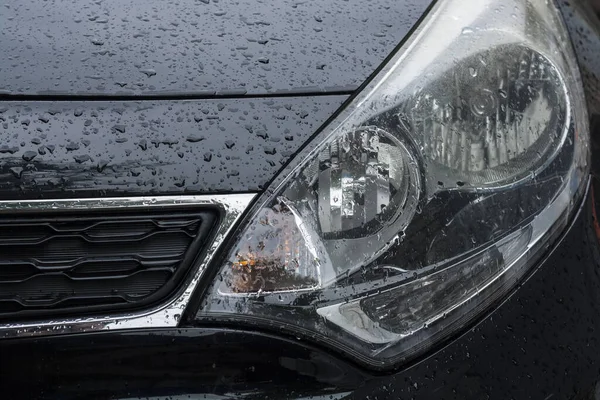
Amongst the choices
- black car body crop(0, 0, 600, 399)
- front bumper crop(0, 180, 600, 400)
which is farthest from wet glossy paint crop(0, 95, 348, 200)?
front bumper crop(0, 180, 600, 400)

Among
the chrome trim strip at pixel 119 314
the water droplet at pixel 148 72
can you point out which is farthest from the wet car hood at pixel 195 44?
the chrome trim strip at pixel 119 314

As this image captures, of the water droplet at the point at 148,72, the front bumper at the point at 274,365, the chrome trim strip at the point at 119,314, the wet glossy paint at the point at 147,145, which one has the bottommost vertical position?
the front bumper at the point at 274,365

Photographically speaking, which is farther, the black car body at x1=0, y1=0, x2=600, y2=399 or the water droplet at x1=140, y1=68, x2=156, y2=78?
the water droplet at x1=140, y1=68, x2=156, y2=78

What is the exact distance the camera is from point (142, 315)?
1.45 metres

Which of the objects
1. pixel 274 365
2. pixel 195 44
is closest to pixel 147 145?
pixel 195 44

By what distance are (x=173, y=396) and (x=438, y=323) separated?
19.8 inches

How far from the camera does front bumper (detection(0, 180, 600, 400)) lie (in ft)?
4.71

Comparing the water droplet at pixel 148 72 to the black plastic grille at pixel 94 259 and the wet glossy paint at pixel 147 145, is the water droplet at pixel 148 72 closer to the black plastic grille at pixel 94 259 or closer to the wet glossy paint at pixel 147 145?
the wet glossy paint at pixel 147 145

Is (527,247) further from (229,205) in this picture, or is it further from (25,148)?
(25,148)

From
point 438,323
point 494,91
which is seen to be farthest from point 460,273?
point 494,91

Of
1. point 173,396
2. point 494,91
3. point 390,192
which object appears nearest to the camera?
point 173,396

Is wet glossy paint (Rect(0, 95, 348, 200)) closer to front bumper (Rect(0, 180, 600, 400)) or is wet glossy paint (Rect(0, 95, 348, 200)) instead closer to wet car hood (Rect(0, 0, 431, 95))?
wet car hood (Rect(0, 0, 431, 95))

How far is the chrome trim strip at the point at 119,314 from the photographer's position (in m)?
1.44

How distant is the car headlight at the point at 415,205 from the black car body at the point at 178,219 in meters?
0.04
